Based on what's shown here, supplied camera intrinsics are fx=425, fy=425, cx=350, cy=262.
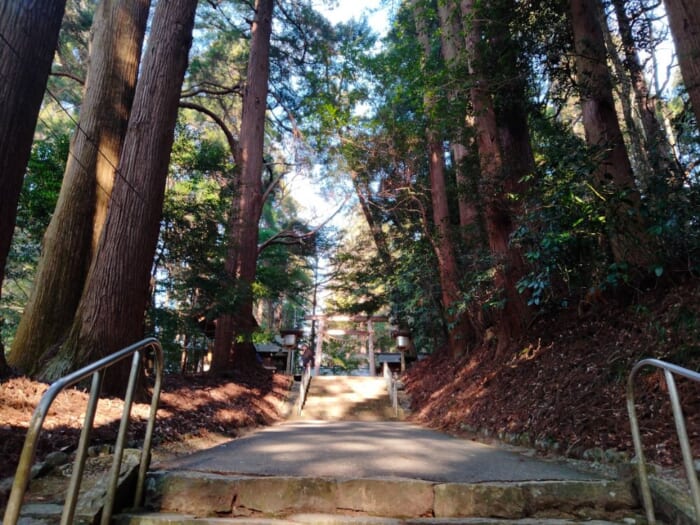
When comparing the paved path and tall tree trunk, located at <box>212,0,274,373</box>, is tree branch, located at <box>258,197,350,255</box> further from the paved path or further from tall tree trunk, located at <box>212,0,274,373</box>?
the paved path

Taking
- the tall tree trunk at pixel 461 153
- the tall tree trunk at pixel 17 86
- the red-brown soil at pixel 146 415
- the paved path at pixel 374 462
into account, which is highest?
the tall tree trunk at pixel 461 153

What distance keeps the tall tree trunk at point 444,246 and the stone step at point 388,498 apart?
192 inches

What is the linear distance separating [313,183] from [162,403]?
1021cm

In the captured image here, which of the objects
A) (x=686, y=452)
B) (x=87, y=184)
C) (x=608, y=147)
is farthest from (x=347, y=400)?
(x=686, y=452)

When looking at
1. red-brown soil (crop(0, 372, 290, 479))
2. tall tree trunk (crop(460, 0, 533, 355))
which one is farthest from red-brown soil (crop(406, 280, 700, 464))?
red-brown soil (crop(0, 372, 290, 479))

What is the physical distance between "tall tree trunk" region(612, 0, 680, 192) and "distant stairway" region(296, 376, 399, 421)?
20.9ft

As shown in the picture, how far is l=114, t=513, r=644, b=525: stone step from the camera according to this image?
2.16 m

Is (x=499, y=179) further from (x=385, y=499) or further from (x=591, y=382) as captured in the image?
(x=385, y=499)

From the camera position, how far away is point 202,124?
54.6 feet

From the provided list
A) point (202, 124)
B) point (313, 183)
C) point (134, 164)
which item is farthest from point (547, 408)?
point (202, 124)

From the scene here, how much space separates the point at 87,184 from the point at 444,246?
20.0 feet

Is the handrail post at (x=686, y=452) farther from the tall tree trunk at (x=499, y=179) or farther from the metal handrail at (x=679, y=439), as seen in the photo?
the tall tree trunk at (x=499, y=179)

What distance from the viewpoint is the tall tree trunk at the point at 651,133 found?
4.42m

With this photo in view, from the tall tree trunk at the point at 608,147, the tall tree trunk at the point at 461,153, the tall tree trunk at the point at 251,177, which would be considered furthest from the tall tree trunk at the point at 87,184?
the tall tree trunk at the point at 608,147
